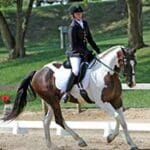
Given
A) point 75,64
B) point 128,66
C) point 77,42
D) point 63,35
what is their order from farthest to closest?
1. point 63,35
2. point 77,42
3. point 75,64
4. point 128,66

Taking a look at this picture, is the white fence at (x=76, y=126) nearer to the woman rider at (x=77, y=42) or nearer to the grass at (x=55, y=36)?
the woman rider at (x=77, y=42)

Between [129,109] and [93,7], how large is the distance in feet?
97.3

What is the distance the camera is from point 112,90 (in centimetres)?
1001

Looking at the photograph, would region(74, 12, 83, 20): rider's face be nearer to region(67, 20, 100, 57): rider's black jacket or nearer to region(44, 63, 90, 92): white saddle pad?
region(67, 20, 100, 57): rider's black jacket

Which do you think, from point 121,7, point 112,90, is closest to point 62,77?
point 112,90

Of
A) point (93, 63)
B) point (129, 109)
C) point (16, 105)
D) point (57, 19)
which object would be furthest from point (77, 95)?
point (57, 19)

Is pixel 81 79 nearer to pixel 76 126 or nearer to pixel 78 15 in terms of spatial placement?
pixel 78 15

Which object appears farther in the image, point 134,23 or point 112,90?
point 134,23

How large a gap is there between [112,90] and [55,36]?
102 feet

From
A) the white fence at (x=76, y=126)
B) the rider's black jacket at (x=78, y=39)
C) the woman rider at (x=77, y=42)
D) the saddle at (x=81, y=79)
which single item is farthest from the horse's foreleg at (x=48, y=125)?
the white fence at (x=76, y=126)

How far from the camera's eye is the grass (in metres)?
24.6

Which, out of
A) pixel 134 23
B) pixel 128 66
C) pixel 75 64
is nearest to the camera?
pixel 128 66

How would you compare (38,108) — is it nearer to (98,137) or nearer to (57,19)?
(98,137)

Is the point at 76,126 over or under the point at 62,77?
under
